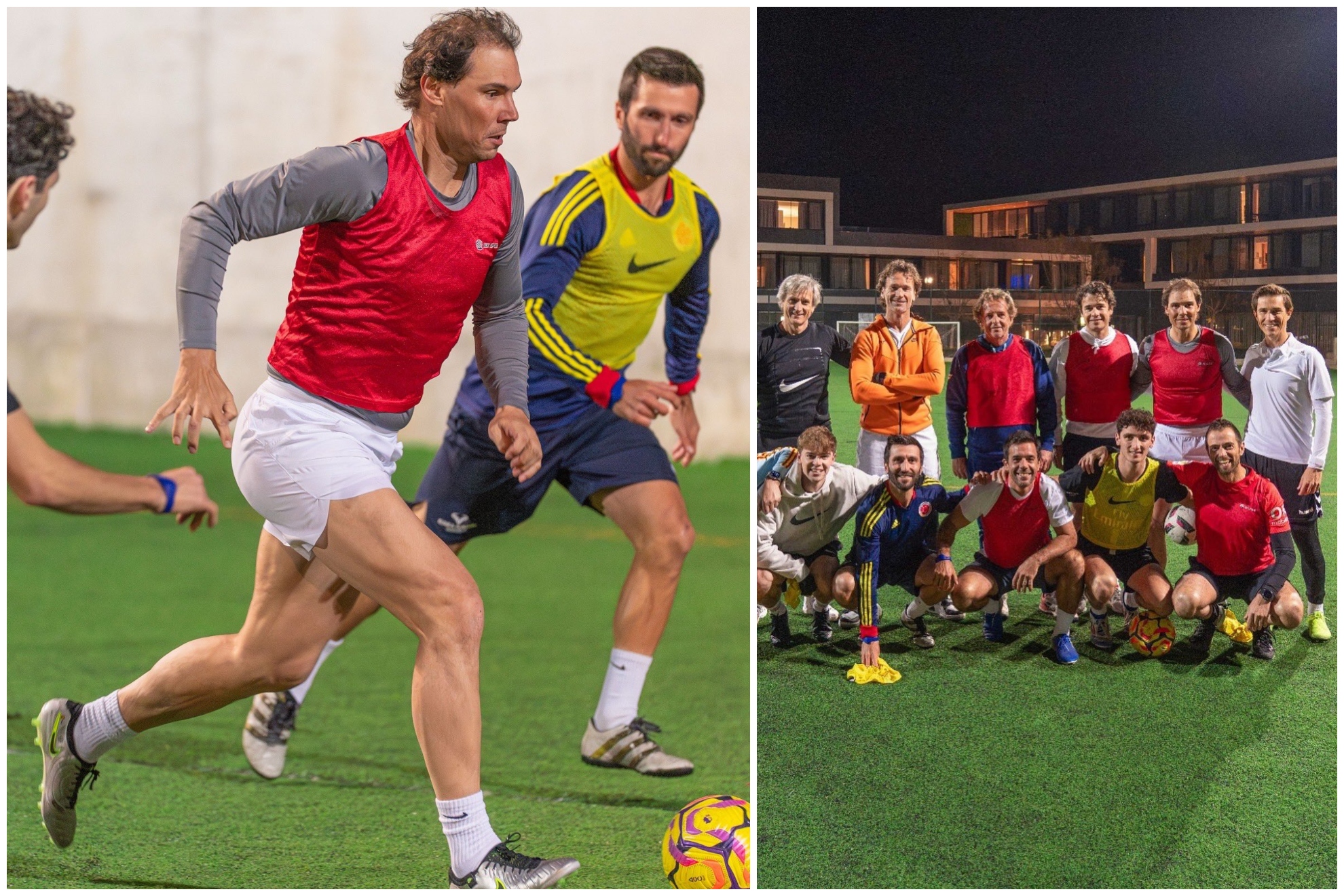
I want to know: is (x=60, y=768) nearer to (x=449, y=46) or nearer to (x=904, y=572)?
(x=449, y=46)

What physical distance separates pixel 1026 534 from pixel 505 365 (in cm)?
133

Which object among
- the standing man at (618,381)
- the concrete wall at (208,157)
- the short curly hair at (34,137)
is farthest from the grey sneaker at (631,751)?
the concrete wall at (208,157)

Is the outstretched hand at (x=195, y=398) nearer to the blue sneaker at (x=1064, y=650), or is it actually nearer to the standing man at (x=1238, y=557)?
the blue sneaker at (x=1064, y=650)

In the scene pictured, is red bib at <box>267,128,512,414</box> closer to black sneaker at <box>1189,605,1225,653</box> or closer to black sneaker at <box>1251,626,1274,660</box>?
black sneaker at <box>1189,605,1225,653</box>

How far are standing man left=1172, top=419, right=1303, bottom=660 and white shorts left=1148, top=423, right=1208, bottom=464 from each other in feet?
0.08

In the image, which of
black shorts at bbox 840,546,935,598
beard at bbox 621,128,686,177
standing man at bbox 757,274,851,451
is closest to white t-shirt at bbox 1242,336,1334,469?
black shorts at bbox 840,546,935,598

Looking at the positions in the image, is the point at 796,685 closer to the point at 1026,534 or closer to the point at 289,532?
the point at 1026,534

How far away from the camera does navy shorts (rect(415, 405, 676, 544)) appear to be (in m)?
3.26

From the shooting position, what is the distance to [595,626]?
607 cm

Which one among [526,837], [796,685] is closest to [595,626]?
[526,837]

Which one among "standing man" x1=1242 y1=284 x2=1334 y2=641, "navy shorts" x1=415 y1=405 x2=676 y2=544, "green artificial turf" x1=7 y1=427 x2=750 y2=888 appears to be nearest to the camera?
"standing man" x1=1242 y1=284 x2=1334 y2=641

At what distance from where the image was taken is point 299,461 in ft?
8.14

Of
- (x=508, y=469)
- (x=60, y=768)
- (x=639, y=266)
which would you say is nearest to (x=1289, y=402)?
(x=639, y=266)

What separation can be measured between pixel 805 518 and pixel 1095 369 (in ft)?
2.58
